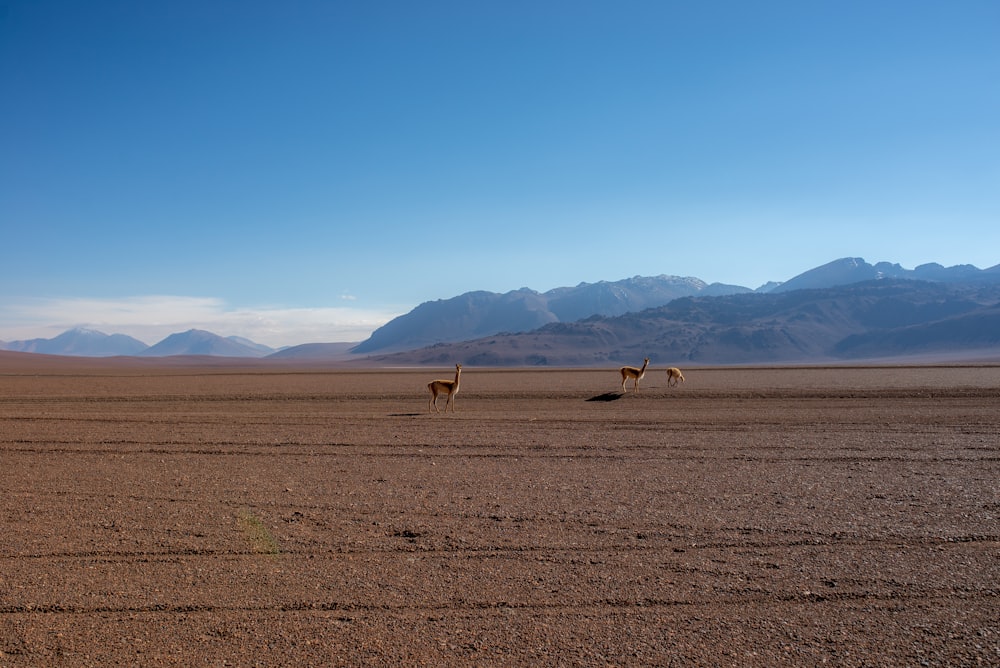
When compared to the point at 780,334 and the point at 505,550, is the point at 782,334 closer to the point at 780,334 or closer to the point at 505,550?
the point at 780,334

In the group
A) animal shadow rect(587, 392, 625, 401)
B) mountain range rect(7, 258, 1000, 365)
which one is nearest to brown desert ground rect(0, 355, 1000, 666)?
animal shadow rect(587, 392, 625, 401)

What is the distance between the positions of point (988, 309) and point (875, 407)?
6532 inches

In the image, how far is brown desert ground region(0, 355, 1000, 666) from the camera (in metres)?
5.98

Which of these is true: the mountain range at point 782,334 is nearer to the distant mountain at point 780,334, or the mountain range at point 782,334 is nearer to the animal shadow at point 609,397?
the distant mountain at point 780,334

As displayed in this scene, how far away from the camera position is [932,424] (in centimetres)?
1912

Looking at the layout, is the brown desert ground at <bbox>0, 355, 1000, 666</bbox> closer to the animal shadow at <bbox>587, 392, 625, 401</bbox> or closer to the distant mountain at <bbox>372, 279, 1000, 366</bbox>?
the animal shadow at <bbox>587, 392, 625, 401</bbox>

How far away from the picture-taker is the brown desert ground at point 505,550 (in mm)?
5984

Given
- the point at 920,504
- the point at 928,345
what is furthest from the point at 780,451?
the point at 928,345

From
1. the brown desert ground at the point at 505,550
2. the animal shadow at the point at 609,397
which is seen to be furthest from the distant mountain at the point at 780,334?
the brown desert ground at the point at 505,550

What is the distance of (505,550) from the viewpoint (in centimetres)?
829

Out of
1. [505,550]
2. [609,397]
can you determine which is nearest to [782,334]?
[609,397]

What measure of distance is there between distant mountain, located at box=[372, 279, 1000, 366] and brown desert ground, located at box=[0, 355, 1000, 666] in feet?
450

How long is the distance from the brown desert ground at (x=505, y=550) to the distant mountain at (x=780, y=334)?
450ft

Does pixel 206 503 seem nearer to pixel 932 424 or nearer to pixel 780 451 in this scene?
pixel 780 451
